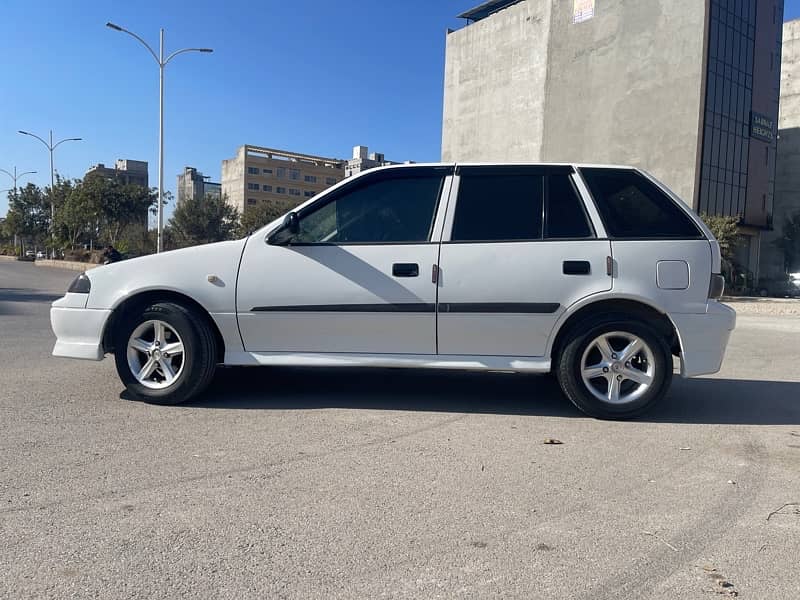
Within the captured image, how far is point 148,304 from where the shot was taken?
16.5 feet

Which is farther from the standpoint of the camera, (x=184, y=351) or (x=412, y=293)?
(x=184, y=351)

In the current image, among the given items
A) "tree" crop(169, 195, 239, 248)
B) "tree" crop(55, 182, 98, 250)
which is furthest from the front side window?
"tree" crop(169, 195, 239, 248)

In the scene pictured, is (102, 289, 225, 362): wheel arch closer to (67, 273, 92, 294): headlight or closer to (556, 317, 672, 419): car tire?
(67, 273, 92, 294): headlight

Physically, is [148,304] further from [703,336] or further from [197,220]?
[197,220]

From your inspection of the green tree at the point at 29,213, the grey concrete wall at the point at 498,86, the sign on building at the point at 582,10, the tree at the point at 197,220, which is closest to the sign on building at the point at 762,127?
the sign on building at the point at 582,10

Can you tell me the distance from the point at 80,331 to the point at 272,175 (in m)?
117

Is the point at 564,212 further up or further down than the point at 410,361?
further up

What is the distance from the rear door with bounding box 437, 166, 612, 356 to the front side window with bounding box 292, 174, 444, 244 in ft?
0.70

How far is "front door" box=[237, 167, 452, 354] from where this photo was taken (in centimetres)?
480

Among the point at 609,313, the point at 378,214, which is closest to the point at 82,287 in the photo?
the point at 378,214

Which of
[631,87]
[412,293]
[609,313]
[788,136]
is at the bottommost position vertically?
[609,313]

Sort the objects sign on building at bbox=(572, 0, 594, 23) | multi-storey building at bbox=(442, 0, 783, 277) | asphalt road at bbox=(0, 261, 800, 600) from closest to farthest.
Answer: asphalt road at bbox=(0, 261, 800, 600) < multi-storey building at bbox=(442, 0, 783, 277) < sign on building at bbox=(572, 0, 594, 23)

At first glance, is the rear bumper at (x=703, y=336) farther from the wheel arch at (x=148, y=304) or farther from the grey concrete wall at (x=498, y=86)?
the grey concrete wall at (x=498, y=86)

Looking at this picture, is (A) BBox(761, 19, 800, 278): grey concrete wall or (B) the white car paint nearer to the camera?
(B) the white car paint
